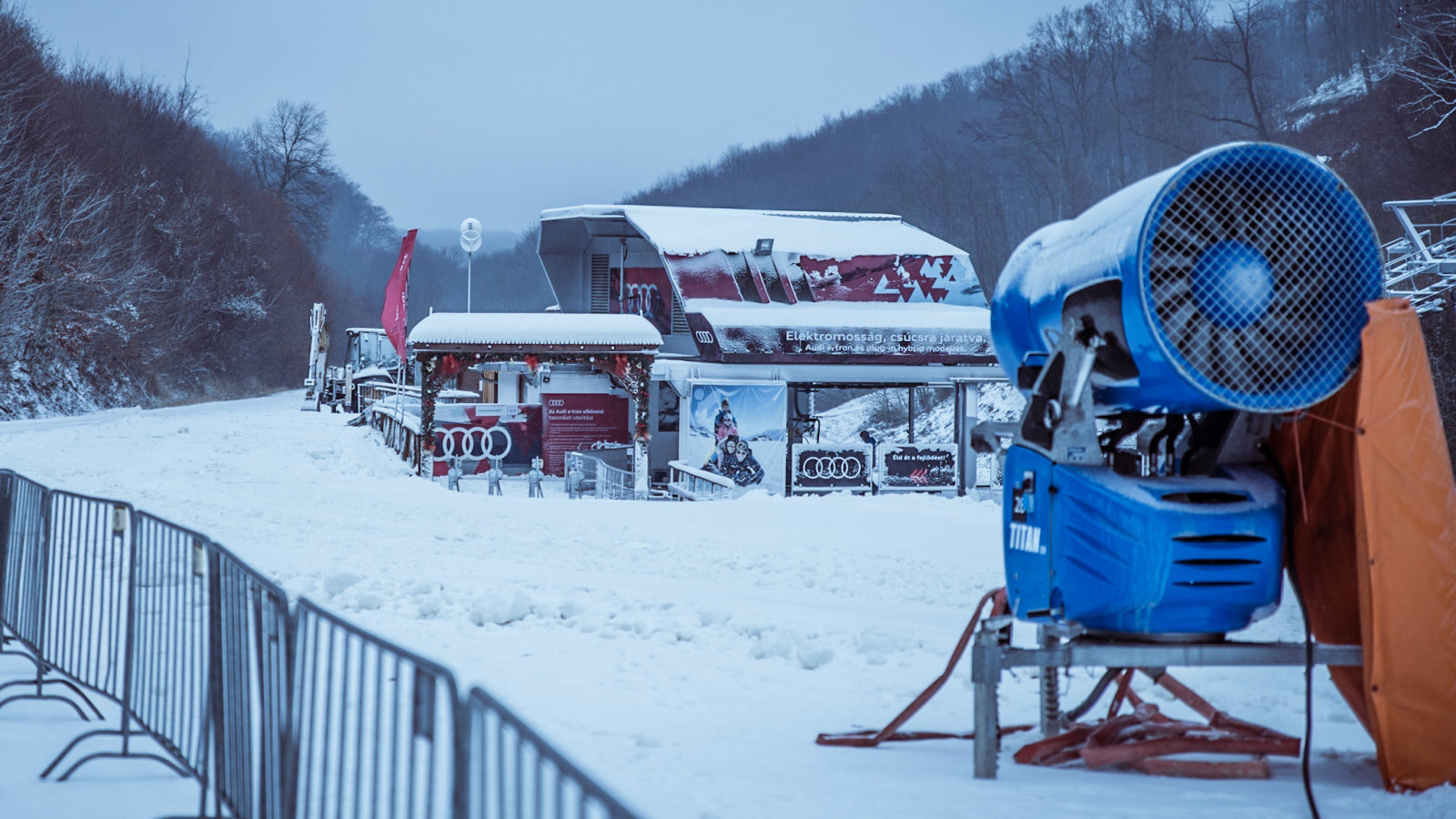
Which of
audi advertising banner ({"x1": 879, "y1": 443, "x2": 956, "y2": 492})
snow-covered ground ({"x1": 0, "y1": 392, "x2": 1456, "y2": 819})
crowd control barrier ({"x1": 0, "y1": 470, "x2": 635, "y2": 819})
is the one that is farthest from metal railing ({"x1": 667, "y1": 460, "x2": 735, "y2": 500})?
crowd control barrier ({"x1": 0, "y1": 470, "x2": 635, "y2": 819})

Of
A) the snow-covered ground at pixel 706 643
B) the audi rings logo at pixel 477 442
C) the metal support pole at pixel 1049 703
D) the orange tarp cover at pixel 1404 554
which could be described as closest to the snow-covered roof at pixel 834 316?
the audi rings logo at pixel 477 442

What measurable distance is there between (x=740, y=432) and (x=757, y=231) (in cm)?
635

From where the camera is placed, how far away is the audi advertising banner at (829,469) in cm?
2202

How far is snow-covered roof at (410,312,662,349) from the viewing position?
2288 cm

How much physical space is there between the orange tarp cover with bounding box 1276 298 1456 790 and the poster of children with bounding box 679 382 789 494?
19.7 meters

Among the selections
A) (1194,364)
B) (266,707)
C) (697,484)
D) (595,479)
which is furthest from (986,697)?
(595,479)

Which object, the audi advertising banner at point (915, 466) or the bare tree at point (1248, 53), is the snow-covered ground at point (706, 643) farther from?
the bare tree at point (1248, 53)

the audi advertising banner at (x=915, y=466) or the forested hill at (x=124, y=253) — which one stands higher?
the forested hill at (x=124, y=253)

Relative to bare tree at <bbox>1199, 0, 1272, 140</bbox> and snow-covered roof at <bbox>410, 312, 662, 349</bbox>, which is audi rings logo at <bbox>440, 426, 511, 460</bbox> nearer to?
snow-covered roof at <bbox>410, 312, 662, 349</bbox>

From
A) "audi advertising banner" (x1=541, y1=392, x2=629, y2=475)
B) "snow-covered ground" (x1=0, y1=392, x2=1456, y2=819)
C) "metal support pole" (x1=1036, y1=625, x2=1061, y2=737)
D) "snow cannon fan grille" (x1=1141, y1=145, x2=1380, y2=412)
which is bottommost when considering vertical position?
"snow-covered ground" (x1=0, y1=392, x2=1456, y2=819)

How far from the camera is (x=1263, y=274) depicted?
446 cm

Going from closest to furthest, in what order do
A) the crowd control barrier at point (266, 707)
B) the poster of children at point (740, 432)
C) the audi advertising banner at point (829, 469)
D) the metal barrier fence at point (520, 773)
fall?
the metal barrier fence at point (520, 773) → the crowd control barrier at point (266, 707) → the audi advertising banner at point (829, 469) → the poster of children at point (740, 432)

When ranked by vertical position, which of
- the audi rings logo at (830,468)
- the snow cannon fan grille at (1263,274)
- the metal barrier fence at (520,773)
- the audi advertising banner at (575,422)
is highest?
the snow cannon fan grille at (1263,274)

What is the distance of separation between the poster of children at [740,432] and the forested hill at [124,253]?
84.6 feet
